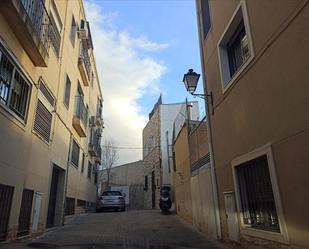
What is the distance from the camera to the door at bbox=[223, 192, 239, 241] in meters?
7.25

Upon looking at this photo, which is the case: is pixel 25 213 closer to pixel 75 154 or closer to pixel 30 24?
pixel 30 24

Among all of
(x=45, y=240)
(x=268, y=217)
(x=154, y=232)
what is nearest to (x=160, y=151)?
(x=154, y=232)

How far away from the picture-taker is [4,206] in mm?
6773

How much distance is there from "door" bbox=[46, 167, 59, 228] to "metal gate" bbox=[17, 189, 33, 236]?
2854 mm

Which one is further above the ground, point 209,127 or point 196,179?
point 209,127

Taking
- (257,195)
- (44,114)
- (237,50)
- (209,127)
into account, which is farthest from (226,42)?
(44,114)

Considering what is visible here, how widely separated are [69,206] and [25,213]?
6902mm

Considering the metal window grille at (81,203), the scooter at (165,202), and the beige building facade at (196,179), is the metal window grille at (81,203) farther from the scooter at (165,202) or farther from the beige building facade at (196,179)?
the beige building facade at (196,179)

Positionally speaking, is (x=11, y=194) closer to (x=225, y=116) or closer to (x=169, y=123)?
(x=225, y=116)

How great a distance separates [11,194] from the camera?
710 cm

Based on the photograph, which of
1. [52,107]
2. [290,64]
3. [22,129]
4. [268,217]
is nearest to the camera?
[290,64]

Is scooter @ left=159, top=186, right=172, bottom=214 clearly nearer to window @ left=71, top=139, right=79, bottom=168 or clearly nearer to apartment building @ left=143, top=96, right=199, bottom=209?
apartment building @ left=143, top=96, right=199, bottom=209

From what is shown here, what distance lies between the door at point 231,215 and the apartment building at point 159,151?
15442 mm

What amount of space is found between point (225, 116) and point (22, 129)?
4.88 m
